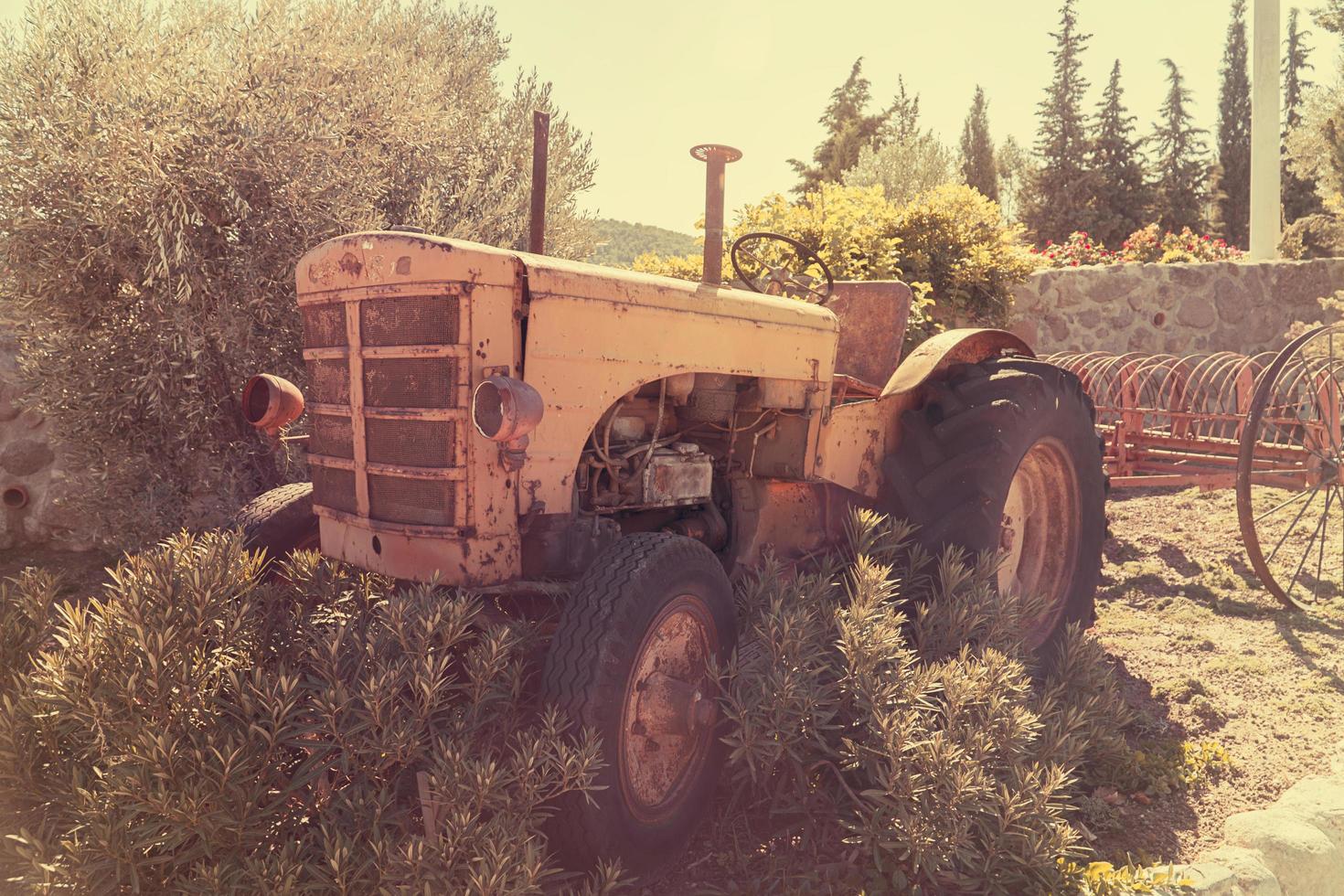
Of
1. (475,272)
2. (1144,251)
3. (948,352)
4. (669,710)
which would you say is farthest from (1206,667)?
(1144,251)

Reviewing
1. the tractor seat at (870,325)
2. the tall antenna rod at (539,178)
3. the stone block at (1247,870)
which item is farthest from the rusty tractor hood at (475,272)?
the stone block at (1247,870)

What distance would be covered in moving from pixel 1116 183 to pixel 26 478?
2766 cm

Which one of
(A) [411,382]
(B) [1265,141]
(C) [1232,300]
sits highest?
(B) [1265,141]

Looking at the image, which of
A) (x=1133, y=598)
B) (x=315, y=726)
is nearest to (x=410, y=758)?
(x=315, y=726)

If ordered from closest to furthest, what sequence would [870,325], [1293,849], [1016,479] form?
[1293,849] → [1016,479] → [870,325]

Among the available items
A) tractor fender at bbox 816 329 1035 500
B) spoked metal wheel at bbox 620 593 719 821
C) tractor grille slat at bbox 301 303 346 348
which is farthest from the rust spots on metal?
tractor fender at bbox 816 329 1035 500

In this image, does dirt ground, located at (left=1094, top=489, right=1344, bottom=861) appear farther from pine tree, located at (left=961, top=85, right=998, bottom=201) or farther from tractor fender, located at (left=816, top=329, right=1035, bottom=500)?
pine tree, located at (left=961, top=85, right=998, bottom=201)

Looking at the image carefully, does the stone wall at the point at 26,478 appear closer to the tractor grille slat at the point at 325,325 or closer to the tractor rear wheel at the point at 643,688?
the tractor grille slat at the point at 325,325

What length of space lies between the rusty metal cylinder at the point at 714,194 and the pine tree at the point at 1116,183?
25926mm

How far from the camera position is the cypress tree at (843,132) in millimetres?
26125

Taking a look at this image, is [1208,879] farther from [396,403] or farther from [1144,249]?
[1144,249]

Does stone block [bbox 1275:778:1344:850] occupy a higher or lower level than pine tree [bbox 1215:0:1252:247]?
lower

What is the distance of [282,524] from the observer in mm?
3389

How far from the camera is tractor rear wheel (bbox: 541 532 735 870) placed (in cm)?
225
